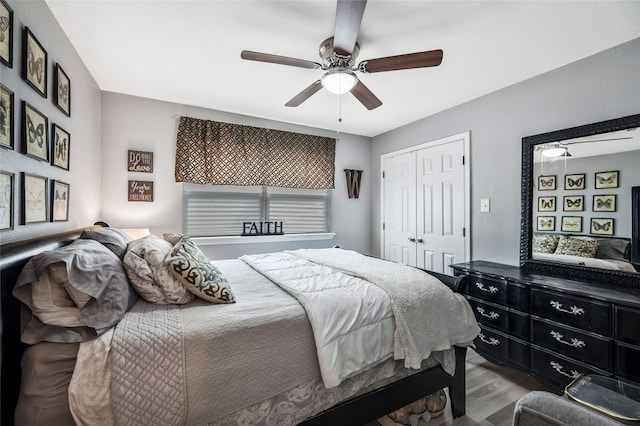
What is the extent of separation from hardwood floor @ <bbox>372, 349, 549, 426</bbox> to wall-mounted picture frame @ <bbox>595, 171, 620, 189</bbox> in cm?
163

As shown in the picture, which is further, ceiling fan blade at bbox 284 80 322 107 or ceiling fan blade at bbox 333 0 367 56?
ceiling fan blade at bbox 284 80 322 107

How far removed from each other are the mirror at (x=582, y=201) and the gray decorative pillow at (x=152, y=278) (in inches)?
114

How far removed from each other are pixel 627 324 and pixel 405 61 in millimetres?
2143

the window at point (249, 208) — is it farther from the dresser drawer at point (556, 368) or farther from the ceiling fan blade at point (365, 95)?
the dresser drawer at point (556, 368)

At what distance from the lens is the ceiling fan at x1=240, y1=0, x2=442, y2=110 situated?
1.48m

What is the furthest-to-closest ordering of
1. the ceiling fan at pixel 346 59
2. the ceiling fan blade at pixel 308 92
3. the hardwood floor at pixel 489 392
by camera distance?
the ceiling fan blade at pixel 308 92
the hardwood floor at pixel 489 392
the ceiling fan at pixel 346 59

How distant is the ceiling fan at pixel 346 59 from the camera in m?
1.48

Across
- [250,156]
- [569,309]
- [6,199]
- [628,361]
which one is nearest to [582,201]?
[569,309]

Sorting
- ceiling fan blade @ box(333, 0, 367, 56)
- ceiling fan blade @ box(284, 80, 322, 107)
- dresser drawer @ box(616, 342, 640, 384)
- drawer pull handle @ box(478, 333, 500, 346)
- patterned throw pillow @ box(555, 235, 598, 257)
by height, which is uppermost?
ceiling fan blade @ box(333, 0, 367, 56)

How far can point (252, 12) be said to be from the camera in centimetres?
179

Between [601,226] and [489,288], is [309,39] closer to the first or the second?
[489,288]

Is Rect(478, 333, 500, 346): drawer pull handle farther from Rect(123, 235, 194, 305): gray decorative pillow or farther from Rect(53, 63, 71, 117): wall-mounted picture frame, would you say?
Rect(53, 63, 71, 117): wall-mounted picture frame

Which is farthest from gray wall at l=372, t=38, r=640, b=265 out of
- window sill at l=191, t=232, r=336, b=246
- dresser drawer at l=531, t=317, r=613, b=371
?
window sill at l=191, t=232, r=336, b=246

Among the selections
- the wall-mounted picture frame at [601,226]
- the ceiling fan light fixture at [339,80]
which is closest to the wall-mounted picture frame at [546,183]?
the wall-mounted picture frame at [601,226]
